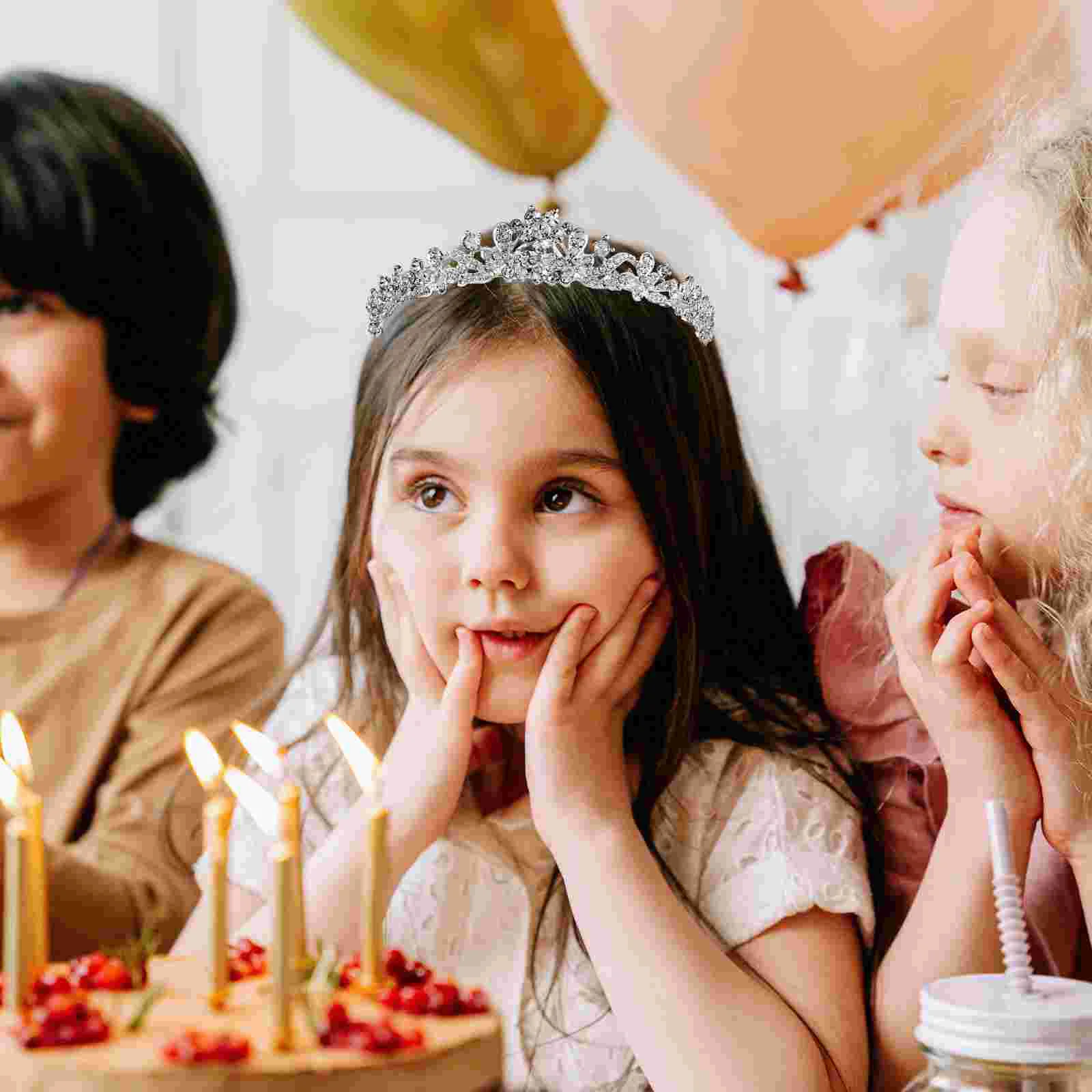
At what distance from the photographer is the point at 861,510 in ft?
5.20

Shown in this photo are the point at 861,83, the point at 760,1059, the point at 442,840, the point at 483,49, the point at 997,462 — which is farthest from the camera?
the point at 483,49

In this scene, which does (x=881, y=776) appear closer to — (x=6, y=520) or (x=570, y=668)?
(x=570, y=668)

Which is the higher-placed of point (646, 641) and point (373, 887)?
point (646, 641)

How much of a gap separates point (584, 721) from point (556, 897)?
7.2 inches

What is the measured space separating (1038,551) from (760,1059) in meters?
0.42

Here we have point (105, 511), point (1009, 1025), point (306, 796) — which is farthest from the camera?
point (105, 511)

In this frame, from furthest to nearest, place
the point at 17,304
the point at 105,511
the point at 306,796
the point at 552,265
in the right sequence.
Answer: the point at 105,511, the point at 17,304, the point at 306,796, the point at 552,265

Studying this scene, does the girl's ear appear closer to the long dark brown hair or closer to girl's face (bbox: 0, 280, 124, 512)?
girl's face (bbox: 0, 280, 124, 512)

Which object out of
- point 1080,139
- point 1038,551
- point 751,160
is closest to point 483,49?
point 751,160

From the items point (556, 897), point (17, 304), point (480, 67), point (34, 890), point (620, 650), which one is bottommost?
point (556, 897)

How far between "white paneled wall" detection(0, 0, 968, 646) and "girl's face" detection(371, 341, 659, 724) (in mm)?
861

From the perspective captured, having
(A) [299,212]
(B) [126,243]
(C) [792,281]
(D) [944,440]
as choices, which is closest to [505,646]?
(D) [944,440]

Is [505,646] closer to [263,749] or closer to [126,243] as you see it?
[263,749]

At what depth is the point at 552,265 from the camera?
1158mm
